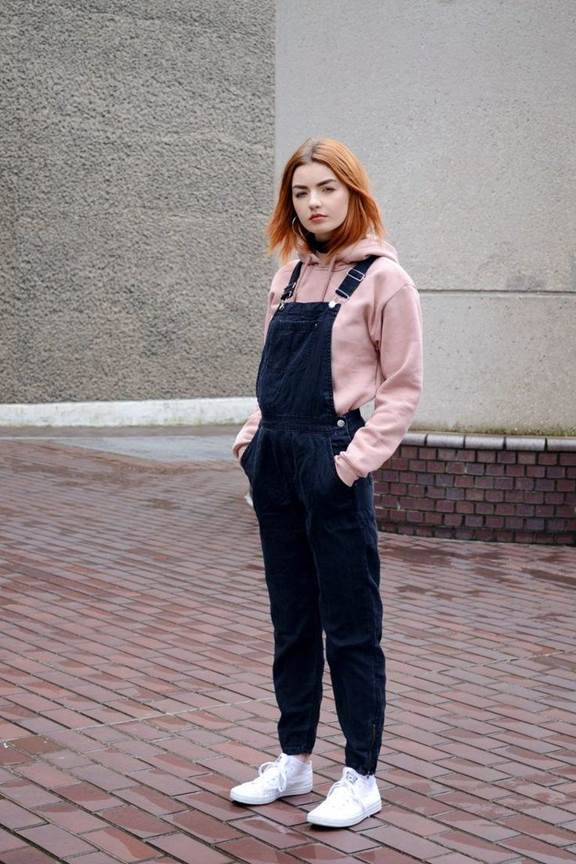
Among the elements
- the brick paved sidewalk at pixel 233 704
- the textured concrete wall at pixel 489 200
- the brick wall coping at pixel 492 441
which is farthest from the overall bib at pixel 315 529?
the textured concrete wall at pixel 489 200

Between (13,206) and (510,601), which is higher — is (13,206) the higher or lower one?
the higher one

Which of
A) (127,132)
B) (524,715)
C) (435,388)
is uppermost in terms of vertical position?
(127,132)

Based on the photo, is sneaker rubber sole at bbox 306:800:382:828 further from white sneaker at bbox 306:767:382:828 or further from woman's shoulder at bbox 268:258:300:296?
woman's shoulder at bbox 268:258:300:296

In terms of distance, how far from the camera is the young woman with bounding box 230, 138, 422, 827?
3453 mm

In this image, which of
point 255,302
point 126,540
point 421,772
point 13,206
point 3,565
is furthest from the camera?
point 255,302

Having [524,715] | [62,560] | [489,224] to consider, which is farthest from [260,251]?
[524,715]

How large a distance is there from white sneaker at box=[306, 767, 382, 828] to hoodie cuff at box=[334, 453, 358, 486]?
81 centimetres

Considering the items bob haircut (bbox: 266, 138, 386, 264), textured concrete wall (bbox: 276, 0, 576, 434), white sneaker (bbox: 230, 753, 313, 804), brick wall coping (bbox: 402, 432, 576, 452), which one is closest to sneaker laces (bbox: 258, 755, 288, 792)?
white sneaker (bbox: 230, 753, 313, 804)

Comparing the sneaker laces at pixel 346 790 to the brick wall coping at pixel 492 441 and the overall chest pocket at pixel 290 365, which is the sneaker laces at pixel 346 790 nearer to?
the overall chest pocket at pixel 290 365

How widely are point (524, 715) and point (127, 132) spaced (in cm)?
1101

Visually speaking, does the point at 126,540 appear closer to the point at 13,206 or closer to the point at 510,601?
the point at 510,601

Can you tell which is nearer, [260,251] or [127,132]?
[127,132]

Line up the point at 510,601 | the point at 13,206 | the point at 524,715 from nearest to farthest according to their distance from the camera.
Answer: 1. the point at 524,715
2. the point at 510,601
3. the point at 13,206

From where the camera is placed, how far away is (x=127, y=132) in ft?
48.0
